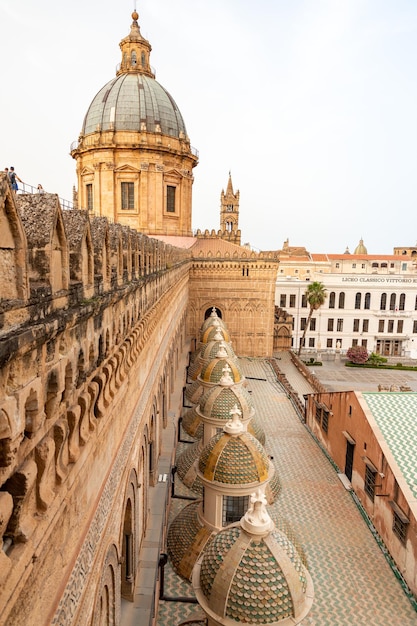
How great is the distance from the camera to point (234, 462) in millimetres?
8828

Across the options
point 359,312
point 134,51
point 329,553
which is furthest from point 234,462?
point 359,312

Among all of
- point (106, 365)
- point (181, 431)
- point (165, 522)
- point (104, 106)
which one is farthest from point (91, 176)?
point (106, 365)

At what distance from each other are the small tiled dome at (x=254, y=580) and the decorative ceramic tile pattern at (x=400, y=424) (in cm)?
594

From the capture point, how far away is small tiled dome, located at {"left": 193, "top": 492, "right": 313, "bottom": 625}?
5465mm

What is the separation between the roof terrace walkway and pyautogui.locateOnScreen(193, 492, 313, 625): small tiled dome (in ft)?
9.37

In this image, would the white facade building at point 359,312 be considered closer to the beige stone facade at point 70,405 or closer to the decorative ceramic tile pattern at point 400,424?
the decorative ceramic tile pattern at point 400,424

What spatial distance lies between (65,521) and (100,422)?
1.19m

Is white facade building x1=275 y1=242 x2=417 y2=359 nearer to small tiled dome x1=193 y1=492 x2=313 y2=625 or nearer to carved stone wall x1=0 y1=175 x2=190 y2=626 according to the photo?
small tiled dome x1=193 y1=492 x2=313 y2=625

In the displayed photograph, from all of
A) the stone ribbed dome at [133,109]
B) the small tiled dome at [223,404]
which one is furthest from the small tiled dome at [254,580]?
the stone ribbed dome at [133,109]

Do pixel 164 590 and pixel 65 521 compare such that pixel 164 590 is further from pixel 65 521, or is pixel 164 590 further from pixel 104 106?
pixel 104 106

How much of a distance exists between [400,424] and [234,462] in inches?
248

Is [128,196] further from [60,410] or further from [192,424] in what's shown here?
[60,410]

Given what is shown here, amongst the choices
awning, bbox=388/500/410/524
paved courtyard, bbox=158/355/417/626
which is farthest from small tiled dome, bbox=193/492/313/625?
awning, bbox=388/500/410/524

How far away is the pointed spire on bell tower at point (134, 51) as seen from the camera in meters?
30.9
